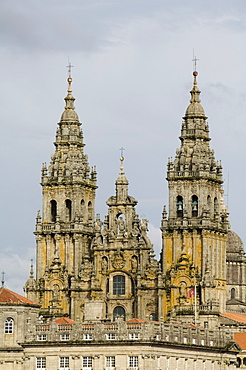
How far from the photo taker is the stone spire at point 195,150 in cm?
17875

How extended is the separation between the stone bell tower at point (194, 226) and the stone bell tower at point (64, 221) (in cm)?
1000

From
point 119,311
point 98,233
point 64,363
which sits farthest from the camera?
point 98,233

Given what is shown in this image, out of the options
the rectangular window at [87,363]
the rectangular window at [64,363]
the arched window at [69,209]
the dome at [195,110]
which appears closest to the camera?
the rectangular window at [87,363]

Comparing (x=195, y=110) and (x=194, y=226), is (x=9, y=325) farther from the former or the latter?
(x=195, y=110)

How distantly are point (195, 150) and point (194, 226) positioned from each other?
9108mm

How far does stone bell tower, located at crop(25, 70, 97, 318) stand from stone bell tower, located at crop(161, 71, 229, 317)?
9999 millimetres

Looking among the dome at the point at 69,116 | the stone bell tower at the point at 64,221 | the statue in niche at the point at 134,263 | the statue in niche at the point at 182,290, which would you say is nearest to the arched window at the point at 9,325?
the stone bell tower at the point at 64,221

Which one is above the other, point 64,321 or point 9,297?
point 9,297

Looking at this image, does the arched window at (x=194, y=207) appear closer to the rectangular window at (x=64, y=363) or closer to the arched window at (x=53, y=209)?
the arched window at (x=53, y=209)

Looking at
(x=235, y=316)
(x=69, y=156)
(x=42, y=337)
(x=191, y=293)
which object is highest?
(x=69, y=156)

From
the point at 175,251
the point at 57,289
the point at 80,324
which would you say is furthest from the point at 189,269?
the point at 80,324

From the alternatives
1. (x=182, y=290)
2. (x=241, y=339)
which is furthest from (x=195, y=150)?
(x=241, y=339)

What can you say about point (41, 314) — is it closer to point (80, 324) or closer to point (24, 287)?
point (24, 287)

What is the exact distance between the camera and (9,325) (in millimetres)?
157000
